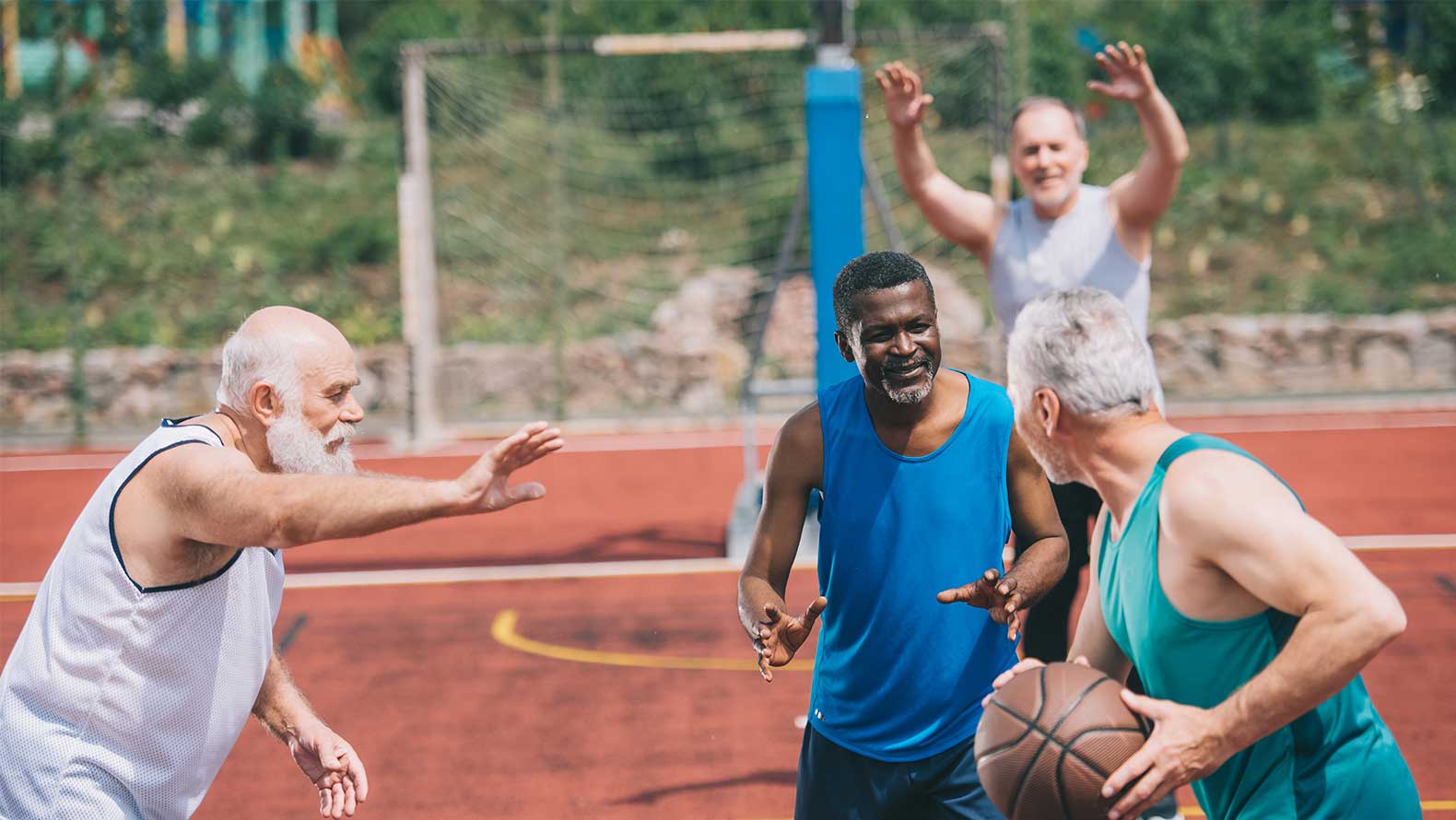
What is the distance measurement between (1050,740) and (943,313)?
43.4 feet

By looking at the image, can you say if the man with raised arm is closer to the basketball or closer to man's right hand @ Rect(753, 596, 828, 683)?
man's right hand @ Rect(753, 596, 828, 683)

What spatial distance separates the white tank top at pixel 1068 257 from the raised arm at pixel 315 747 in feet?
8.71

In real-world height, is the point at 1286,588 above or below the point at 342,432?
below

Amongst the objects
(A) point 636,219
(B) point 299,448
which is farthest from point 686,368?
(B) point 299,448

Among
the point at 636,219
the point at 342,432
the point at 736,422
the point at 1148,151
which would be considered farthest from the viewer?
the point at 636,219

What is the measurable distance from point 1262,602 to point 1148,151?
8.93 feet

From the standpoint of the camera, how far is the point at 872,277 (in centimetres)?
314

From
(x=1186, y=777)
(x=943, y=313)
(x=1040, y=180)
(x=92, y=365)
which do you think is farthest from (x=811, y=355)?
(x=1186, y=777)

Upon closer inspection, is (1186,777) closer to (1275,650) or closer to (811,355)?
(1275,650)

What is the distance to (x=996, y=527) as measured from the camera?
3156 millimetres

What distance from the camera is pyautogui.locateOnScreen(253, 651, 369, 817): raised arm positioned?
3.13m

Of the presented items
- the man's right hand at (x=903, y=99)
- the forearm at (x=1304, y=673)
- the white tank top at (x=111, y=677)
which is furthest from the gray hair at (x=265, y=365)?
the man's right hand at (x=903, y=99)

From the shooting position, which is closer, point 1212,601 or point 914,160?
point 1212,601

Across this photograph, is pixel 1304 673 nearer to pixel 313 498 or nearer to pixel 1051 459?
pixel 1051 459
